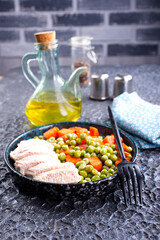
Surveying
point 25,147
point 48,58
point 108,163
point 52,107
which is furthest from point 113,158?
point 48,58

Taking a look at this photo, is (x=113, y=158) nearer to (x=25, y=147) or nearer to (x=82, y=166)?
(x=82, y=166)

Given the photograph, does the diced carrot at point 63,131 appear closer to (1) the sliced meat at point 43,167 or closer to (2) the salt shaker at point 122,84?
(1) the sliced meat at point 43,167

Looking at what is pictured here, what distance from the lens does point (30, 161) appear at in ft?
2.30

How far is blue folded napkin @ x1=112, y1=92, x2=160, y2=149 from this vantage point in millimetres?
997

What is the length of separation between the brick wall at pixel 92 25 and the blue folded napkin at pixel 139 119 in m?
1.76

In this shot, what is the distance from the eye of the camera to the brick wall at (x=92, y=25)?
2.73 metres

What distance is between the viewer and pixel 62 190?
0.63m

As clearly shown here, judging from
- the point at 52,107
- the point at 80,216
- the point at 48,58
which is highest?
the point at 48,58

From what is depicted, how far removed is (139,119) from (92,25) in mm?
1971

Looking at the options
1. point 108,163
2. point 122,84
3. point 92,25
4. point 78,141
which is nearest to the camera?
point 108,163

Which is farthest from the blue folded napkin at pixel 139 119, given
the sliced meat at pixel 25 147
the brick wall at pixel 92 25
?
the brick wall at pixel 92 25

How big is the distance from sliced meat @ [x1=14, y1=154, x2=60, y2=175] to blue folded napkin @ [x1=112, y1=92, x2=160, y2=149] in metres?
0.41

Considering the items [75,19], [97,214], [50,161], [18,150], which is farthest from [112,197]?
[75,19]

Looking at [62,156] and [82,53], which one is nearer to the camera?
[62,156]
